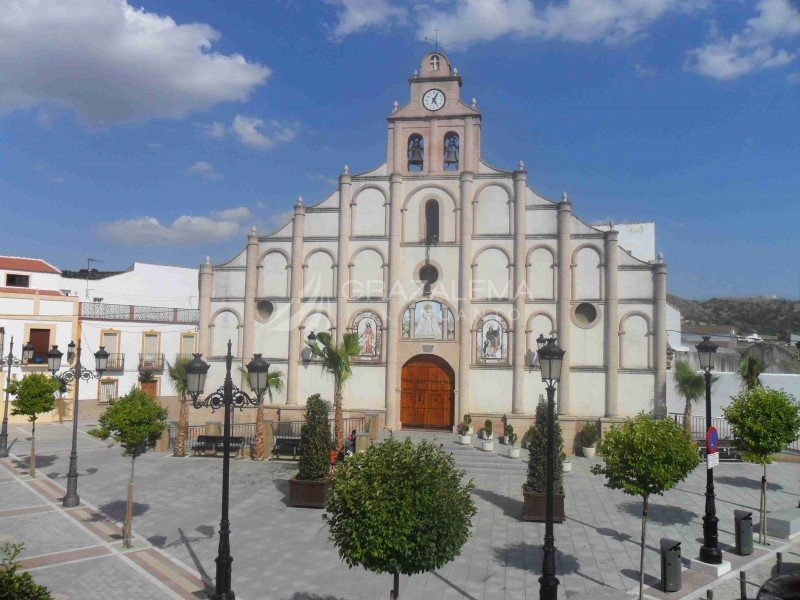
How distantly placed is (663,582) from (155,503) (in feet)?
49.1

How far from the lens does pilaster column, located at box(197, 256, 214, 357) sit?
32.3 metres

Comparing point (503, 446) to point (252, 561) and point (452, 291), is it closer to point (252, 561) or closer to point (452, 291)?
point (452, 291)

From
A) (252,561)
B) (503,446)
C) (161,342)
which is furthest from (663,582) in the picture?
(161,342)

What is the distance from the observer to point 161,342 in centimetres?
4325

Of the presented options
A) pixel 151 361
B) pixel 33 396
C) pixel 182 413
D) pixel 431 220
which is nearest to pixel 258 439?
pixel 182 413

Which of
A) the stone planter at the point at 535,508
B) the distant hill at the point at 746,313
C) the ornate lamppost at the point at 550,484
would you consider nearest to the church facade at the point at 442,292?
the stone planter at the point at 535,508

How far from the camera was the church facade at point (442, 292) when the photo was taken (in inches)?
1137

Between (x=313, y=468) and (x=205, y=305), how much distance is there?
52.0ft

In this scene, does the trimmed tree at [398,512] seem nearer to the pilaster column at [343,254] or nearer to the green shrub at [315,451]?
the green shrub at [315,451]

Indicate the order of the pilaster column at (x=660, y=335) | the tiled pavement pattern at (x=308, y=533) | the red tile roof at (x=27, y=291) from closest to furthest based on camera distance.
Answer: the tiled pavement pattern at (x=308, y=533)
the pilaster column at (x=660, y=335)
the red tile roof at (x=27, y=291)

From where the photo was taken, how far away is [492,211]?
3059 cm

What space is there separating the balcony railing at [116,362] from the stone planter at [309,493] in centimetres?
2613

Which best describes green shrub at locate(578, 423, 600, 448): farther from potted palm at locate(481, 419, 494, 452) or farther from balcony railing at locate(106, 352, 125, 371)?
balcony railing at locate(106, 352, 125, 371)

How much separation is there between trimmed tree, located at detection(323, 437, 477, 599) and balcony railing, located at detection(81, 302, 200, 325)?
3594 centimetres
